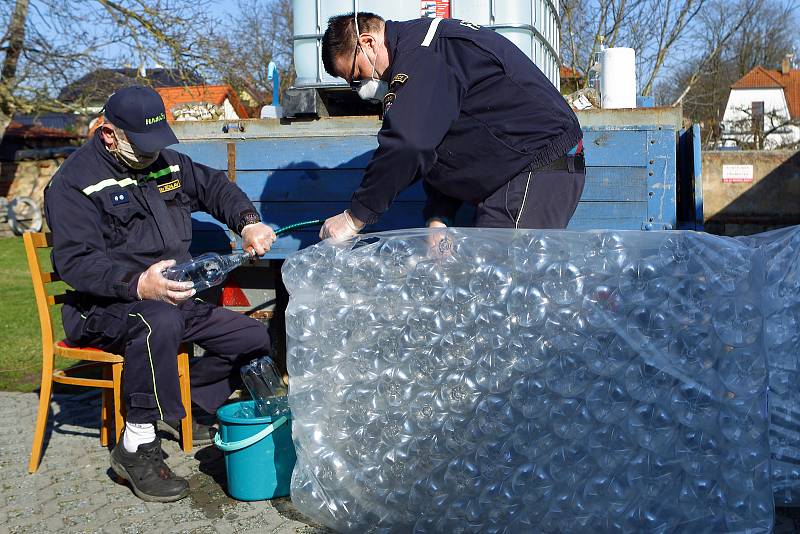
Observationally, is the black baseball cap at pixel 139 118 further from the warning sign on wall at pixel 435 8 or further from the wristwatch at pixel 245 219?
the warning sign on wall at pixel 435 8

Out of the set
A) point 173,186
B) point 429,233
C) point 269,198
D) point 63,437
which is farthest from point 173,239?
point 429,233

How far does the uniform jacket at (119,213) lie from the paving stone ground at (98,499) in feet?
2.47

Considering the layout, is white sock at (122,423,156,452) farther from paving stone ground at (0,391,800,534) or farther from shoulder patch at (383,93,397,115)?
shoulder patch at (383,93,397,115)

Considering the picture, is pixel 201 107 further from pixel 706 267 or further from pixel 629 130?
pixel 706 267

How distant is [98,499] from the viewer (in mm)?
3422

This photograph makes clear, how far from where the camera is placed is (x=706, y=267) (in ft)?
7.77

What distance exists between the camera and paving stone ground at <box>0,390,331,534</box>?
3.14m

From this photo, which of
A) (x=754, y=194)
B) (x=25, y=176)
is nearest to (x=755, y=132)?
(x=754, y=194)

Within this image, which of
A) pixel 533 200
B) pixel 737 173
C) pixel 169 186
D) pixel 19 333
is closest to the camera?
pixel 533 200

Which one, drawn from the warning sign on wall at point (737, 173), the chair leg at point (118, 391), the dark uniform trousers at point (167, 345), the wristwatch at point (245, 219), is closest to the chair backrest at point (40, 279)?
the dark uniform trousers at point (167, 345)

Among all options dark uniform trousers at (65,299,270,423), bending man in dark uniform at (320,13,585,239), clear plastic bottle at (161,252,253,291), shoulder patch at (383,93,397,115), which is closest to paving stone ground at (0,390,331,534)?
dark uniform trousers at (65,299,270,423)

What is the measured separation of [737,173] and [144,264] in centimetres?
637

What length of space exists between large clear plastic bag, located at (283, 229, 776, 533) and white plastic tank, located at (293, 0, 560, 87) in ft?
7.99

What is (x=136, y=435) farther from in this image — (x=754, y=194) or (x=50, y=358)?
(x=754, y=194)
